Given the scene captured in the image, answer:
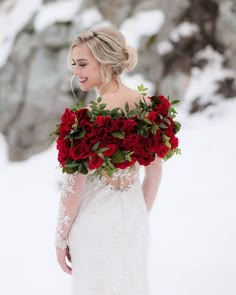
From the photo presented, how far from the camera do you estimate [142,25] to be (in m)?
8.45

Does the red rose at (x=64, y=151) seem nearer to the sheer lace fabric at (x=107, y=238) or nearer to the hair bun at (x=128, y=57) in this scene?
the sheer lace fabric at (x=107, y=238)

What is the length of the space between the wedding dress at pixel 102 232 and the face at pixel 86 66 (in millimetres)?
458

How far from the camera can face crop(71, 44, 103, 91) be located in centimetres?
266

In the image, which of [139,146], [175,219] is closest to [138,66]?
[175,219]

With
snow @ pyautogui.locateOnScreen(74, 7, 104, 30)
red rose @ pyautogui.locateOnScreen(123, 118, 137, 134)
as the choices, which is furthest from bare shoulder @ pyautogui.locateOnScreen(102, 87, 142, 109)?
snow @ pyautogui.locateOnScreen(74, 7, 104, 30)

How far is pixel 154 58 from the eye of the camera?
8336 millimetres

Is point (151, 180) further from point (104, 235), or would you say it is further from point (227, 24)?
point (227, 24)

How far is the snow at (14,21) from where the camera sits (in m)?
9.12

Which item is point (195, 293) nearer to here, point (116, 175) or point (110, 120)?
point (116, 175)

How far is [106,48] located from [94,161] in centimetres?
57

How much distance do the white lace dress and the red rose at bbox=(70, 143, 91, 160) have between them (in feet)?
0.59

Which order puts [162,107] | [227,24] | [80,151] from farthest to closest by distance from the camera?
[227,24] < [162,107] < [80,151]

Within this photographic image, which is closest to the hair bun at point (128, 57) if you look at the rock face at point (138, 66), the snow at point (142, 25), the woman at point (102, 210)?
the woman at point (102, 210)

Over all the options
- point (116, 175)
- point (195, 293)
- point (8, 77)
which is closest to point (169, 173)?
point (195, 293)
